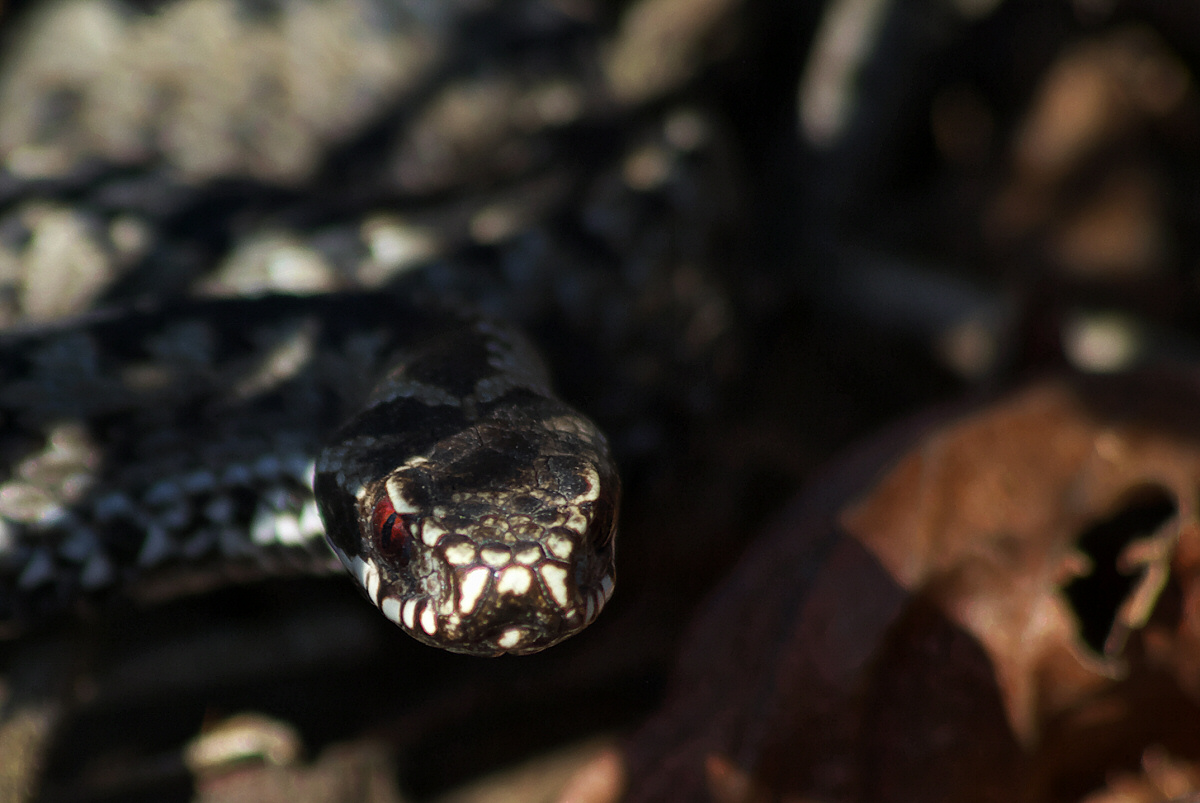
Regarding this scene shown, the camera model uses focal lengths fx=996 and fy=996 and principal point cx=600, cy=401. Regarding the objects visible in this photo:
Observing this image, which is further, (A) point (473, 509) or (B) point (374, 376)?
(B) point (374, 376)

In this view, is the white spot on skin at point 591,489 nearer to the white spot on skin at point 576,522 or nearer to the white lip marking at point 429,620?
the white spot on skin at point 576,522

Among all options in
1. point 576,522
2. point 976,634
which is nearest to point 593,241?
point 576,522

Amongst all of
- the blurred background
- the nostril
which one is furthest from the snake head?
the nostril

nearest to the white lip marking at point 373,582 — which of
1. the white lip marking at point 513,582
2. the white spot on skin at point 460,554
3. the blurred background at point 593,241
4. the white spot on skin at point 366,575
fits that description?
the white spot on skin at point 366,575

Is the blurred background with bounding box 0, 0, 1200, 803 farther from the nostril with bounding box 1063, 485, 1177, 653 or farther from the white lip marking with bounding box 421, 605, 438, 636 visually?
the white lip marking with bounding box 421, 605, 438, 636

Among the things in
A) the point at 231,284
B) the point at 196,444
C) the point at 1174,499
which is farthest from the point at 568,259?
the point at 1174,499

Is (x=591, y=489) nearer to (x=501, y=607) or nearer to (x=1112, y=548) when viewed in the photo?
(x=501, y=607)

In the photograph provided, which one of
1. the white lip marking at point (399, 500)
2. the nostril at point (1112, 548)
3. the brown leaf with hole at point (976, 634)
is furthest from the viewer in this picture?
the nostril at point (1112, 548)
